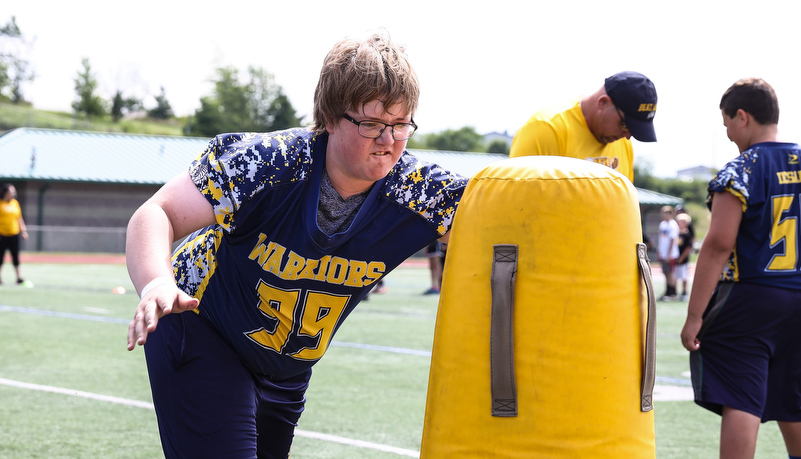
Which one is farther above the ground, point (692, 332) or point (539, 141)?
point (539, 141)

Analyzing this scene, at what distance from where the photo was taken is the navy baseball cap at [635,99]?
4.19 meters

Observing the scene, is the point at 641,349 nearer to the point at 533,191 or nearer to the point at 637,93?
the point at 533,191

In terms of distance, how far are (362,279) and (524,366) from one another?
750mm

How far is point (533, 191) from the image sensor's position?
6.78ft

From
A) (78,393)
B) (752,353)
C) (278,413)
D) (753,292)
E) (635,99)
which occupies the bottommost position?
(78,393)

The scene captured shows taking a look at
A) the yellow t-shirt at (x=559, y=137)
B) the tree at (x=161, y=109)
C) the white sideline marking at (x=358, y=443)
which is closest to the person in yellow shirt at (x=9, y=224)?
the white sideline marking at (x=358, y=443)

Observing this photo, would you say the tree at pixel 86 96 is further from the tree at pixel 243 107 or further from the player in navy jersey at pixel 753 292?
the player in navy jersey at pixel 753 292

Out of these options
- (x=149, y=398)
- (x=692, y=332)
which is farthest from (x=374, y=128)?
(x=149, y=398)

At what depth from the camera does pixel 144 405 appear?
5.73m

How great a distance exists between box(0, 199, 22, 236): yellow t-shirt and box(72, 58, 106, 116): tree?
7148cm

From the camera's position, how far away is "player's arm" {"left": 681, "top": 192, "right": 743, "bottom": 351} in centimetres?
366

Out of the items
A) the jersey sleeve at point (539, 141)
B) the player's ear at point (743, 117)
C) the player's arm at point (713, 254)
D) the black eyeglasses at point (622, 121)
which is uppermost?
the player's ear at point (743, 117)

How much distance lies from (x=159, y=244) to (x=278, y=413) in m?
1.00

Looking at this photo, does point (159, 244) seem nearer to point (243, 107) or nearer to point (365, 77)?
point (365, 77)
